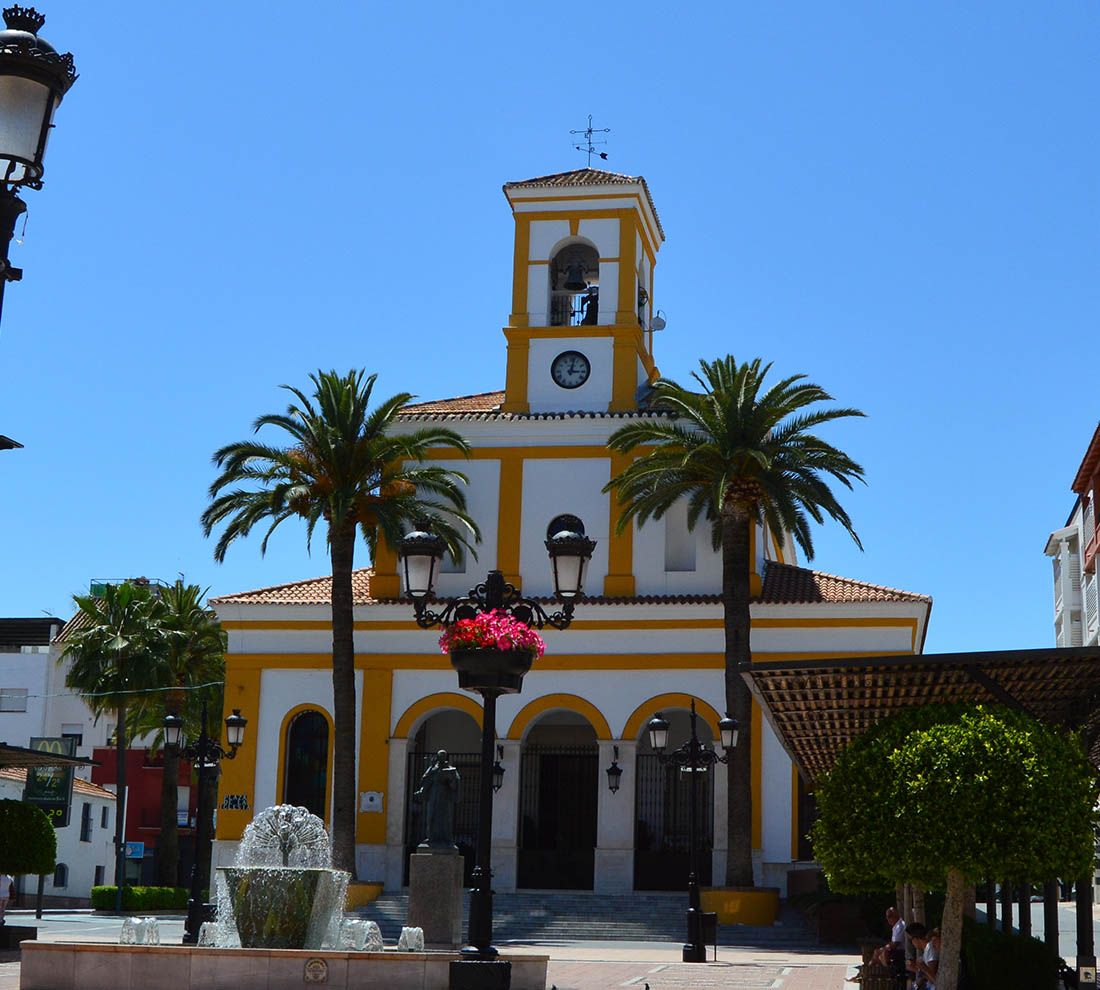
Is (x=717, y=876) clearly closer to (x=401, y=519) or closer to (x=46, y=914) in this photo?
(x=401, y=519)

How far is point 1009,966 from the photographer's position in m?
14.1

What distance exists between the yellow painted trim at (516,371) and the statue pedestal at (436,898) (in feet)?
68.1

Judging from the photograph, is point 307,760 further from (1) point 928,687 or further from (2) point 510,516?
(1) point 928,687

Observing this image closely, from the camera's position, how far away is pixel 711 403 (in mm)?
35625

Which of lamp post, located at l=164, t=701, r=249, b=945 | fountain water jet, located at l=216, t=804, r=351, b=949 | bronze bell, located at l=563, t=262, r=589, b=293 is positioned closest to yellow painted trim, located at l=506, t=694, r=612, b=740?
lamp post, located at l=164, t=701, r=249, b=945

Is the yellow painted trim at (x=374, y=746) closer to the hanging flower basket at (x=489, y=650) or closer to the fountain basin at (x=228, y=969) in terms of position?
the fountain basin at (x=228, y=969)

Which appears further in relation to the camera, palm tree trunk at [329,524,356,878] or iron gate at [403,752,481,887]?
iron gate at [403,752,481,887]

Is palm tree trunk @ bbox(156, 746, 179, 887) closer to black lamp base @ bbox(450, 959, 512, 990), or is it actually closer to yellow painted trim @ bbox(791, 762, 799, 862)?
yellow painted trim @ bbox(791, 762, 799, 862)

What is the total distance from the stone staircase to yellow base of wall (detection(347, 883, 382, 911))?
0.88 ft

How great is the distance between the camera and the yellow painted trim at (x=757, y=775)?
36938 millimetres

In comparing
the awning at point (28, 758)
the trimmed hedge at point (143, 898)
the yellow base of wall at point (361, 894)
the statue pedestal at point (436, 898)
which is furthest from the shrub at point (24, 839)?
the trimmed hedge at point (143, 898)

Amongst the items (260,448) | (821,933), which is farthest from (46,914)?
(821,933)

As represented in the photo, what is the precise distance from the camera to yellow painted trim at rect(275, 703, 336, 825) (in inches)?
1535

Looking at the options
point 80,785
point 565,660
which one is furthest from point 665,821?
point 80,785
